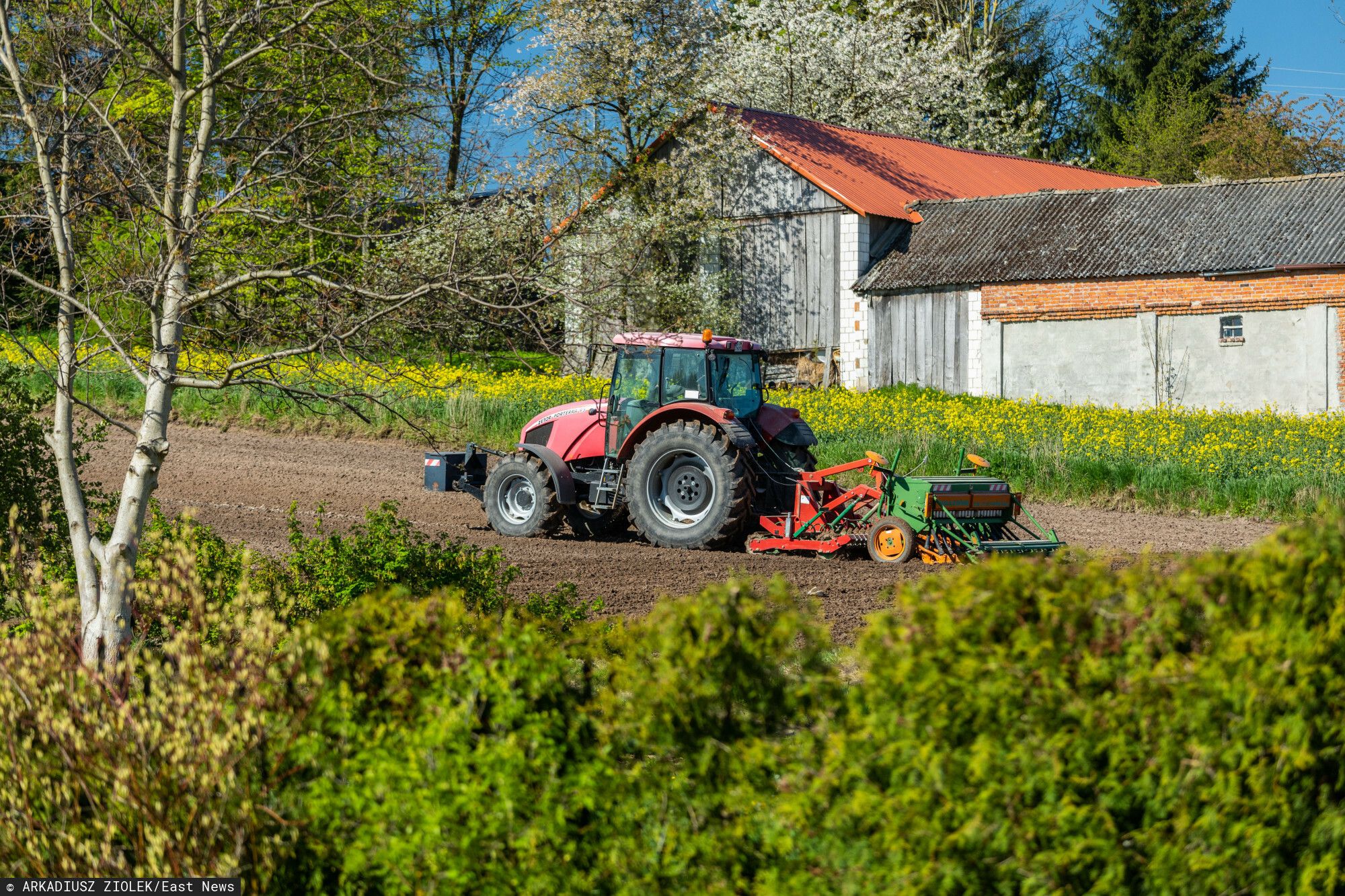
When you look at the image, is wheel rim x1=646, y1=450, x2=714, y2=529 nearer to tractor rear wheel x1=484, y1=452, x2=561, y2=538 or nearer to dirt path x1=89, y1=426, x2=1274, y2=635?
dirt path x1=89, y1=426, x2=1274, y2=635

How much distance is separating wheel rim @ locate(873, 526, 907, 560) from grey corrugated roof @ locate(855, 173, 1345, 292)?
15.1 metres

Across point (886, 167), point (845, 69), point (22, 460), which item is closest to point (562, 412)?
point (22, 460)

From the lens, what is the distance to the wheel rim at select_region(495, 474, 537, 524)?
42.1ft

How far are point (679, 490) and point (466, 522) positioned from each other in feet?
9.86

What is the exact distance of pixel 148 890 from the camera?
11.5ft

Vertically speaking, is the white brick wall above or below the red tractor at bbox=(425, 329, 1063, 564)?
above

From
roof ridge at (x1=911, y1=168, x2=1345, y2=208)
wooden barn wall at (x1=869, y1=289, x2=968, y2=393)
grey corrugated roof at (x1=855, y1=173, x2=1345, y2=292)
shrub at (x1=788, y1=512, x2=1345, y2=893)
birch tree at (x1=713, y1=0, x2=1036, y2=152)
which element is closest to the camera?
shrub at (x1=788, y1=512, x2=1345, y2=893)

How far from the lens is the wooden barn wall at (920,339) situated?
25.9m

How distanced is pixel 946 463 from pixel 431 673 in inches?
531

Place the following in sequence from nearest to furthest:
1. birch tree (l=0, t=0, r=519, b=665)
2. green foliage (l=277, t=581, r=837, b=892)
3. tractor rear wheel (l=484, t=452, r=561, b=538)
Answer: green foliage (l=277, t=581, r=837, b=892) < birch tree (l=0, t=0, r=519, b=665) < tractor rear wheel (l=484, t=452, r=561, b=538)

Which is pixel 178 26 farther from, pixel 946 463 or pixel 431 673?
pixel 946 463

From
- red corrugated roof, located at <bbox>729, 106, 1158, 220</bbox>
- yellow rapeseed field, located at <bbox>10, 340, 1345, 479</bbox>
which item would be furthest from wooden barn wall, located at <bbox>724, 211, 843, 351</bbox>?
yellow rapeseed field, located at <bbox>10, 340, 1345, 479</bbox>

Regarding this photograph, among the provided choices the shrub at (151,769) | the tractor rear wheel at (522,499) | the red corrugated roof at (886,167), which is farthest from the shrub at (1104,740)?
the red corrugated roof at (886,167)

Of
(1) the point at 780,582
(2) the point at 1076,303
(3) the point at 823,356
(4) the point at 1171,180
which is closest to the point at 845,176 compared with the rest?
(3) the point at 823,356
